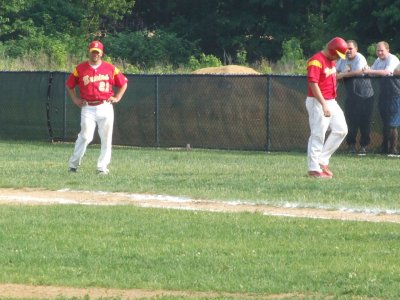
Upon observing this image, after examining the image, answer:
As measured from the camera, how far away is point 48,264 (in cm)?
1052

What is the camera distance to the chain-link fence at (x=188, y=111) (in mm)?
24672

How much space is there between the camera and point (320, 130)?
17.6 meters

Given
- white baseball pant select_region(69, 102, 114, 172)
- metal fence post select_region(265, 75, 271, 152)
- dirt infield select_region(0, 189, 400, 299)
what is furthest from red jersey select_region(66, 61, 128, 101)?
metal fence post select_region(265, 75, 271, 152)

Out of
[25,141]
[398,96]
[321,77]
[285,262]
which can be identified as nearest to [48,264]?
[285,262]

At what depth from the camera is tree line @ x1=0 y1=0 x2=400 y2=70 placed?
4547cm

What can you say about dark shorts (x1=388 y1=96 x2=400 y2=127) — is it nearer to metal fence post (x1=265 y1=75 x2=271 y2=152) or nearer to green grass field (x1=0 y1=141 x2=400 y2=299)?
metal fence post (x1=265 y1=75 x2=271 y2=152)

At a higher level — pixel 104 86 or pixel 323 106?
pixel 104 86

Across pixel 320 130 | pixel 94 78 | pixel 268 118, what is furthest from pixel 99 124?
pixel 268 118

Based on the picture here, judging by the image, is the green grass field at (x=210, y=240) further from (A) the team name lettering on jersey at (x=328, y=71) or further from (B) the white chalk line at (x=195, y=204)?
(A) the team name lettering on jersey at (x=328, y=71)

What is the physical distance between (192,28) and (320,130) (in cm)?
4471

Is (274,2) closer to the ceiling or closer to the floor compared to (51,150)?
closer to the ceiling

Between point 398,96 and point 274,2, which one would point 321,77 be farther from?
point 274,2

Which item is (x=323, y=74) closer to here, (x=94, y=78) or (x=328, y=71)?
(x=328, y=71)

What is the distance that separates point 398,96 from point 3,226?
11.6 m
